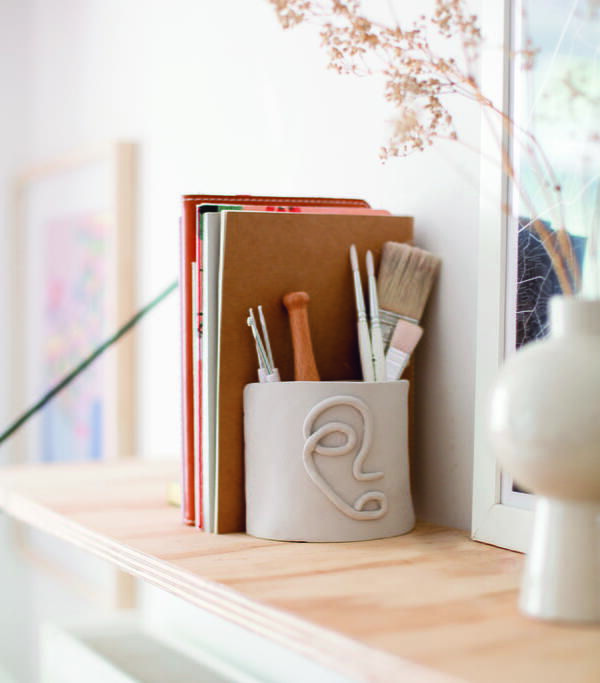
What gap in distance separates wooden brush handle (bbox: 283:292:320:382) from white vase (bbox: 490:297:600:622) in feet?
0.77

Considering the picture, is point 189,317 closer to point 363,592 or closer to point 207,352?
point 207,352

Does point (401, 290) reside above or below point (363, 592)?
above

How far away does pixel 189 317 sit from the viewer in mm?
733

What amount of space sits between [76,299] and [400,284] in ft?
3.58

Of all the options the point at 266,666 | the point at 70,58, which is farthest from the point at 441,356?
the point at 70,58

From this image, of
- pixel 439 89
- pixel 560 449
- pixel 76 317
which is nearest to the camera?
pixel 560 449

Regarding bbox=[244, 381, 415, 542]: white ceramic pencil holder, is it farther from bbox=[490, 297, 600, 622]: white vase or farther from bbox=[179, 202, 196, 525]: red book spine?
bbox=[490, 297, 600, 622]: white vase

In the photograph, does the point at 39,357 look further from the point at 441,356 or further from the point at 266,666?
the point at 441,356

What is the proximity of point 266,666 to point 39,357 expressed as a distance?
1.09 metres

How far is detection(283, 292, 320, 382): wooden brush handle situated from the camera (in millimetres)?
686

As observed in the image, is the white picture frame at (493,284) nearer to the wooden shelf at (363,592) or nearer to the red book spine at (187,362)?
the wooden shelf at (363,592)

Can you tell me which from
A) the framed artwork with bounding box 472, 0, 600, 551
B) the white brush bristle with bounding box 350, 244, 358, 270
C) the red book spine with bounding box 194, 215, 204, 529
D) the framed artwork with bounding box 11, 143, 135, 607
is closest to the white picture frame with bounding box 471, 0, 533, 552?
the framed artwork with bounding box 472, 0, 600, 551

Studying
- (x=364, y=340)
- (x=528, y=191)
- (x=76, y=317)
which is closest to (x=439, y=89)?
(x=528, y=191)

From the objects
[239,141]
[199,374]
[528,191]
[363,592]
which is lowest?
[363,592]
